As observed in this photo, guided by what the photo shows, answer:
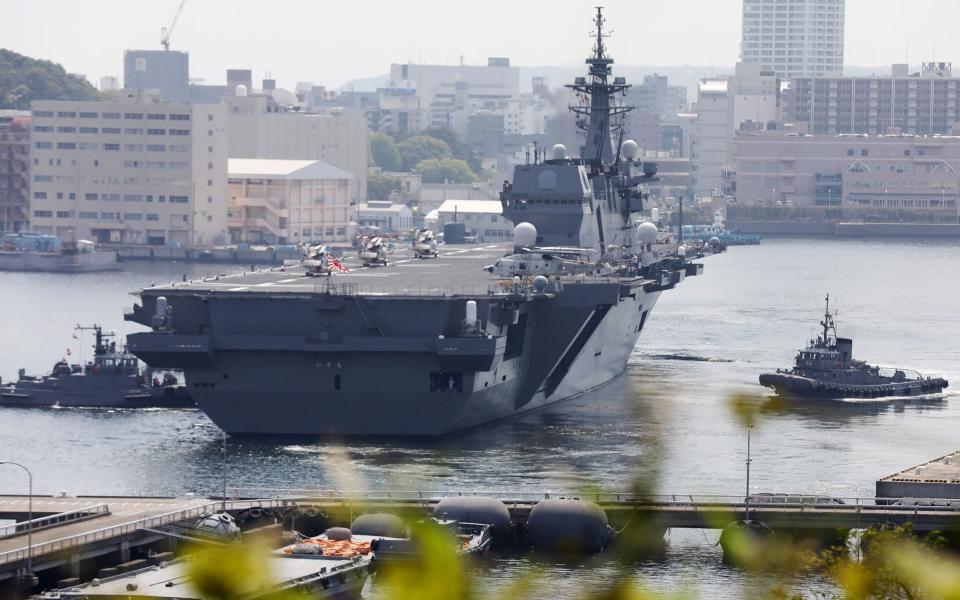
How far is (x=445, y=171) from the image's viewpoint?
526ft

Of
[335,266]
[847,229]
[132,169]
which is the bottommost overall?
[847,229]

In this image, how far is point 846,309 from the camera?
77.1m

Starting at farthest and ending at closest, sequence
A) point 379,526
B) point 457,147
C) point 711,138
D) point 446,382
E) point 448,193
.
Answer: point 457,147 < point 711,138 < point 448,193 < point 446,382 < point 379,526

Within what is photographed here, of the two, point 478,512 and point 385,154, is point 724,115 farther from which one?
point 478,512

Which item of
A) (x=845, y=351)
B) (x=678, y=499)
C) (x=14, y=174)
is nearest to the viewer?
(x=678, y=499)

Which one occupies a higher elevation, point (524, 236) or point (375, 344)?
point (524, 236)

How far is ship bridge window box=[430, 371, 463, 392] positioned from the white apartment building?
7356cm

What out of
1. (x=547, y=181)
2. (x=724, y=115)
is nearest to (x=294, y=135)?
(x=724, y=115)

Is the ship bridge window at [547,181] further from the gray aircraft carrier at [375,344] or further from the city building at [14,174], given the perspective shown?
the city building at [14,174]

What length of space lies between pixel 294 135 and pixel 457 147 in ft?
141

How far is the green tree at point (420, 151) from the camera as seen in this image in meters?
170

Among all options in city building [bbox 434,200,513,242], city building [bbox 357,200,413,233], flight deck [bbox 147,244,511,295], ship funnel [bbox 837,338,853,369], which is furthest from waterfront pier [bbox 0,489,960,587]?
city building [bbox 357,200,413,233]

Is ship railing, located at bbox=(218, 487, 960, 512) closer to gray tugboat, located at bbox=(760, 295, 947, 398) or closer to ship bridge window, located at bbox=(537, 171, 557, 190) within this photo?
ship bridge window, located at bbox=(537, 171, 557, 190)

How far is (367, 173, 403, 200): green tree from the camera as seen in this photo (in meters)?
148
